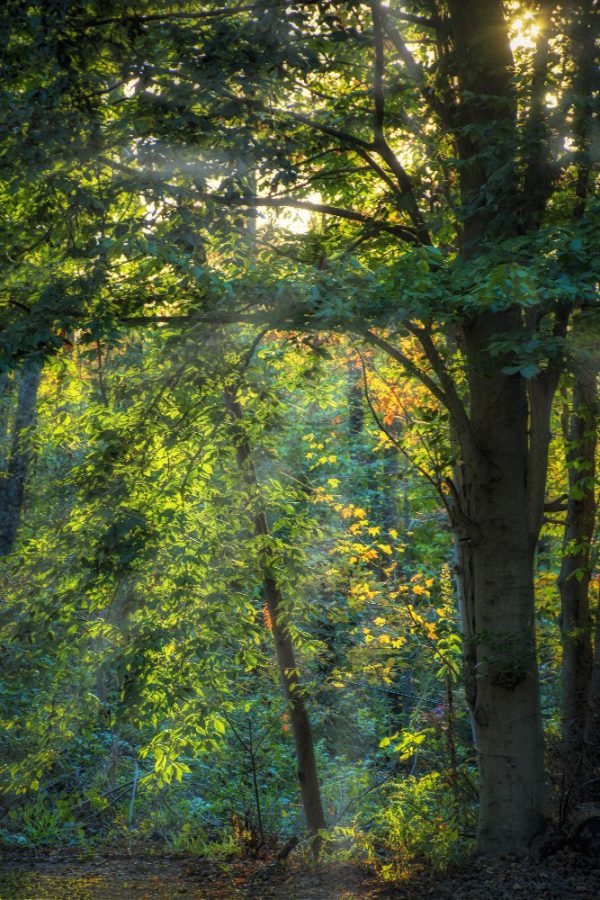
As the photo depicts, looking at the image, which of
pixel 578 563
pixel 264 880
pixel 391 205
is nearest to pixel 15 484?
pixel 264 880

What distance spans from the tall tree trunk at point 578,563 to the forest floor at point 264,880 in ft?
5.50

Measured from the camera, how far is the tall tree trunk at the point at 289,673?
9906mm

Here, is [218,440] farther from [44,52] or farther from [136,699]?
[44,52]

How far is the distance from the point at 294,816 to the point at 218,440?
23.6 ft

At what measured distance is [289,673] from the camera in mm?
10539

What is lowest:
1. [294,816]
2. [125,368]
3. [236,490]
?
[294,816]

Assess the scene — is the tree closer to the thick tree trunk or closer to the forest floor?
the thick tree trunk

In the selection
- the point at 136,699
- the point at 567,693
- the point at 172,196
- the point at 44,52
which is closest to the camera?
the point at 44,52

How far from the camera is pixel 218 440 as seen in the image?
9.71 metres

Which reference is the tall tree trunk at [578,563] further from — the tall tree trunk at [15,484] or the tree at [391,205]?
the tall tree trunk at [15,484]

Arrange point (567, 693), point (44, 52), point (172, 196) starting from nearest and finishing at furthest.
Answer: point (44, 52)
point (172, 196)
point (567, 693)

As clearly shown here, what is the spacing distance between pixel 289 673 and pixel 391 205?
18.4ft

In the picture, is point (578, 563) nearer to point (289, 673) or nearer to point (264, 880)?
point (289, 673)

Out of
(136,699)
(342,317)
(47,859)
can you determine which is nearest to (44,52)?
(342,317)
